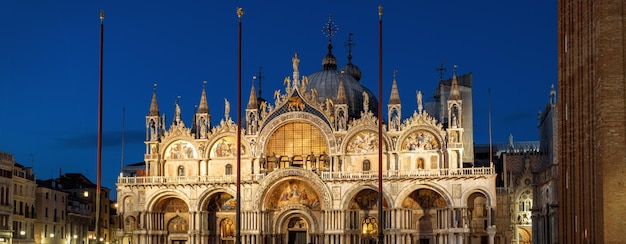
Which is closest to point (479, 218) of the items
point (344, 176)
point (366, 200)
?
point (366, 200)

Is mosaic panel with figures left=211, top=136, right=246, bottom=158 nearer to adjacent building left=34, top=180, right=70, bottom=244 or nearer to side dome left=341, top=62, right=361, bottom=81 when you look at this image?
side dome left=341, top=62, right=361, bottom=81

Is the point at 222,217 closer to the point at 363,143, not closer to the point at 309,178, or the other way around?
the point at 309,178

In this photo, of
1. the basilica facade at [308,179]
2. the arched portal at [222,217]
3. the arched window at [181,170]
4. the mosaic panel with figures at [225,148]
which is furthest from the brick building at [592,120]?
the arched window at [181,170]

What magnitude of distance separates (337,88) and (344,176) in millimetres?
14610

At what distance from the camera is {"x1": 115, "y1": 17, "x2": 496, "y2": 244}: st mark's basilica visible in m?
70.2

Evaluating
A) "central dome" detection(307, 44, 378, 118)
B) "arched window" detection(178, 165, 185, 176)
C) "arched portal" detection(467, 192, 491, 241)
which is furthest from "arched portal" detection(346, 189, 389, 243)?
"arched window" detection(178, 165, 185, 176)

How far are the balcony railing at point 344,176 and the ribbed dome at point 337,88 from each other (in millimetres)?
11497

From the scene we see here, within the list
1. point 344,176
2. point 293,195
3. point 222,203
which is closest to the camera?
point 344,176

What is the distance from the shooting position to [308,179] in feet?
237

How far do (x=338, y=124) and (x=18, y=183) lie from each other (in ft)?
96.4

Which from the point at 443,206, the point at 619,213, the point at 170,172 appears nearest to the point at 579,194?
the point at 619,213

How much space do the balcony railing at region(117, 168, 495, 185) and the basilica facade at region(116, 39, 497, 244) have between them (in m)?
0.08

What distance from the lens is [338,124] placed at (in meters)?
73.4

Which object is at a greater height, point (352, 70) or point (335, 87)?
point (352, 70)
